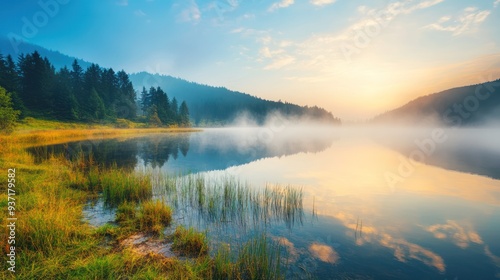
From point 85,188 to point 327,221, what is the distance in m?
13.9

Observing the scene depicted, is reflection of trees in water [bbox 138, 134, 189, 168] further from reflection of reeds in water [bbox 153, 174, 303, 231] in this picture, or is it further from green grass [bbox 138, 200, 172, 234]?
green grass [bbox 138, 200, 172, 234]

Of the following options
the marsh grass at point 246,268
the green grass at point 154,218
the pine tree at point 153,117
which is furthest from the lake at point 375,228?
the pine tree at point 153,117

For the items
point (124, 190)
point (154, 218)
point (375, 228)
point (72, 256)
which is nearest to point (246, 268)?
point (72, 256)

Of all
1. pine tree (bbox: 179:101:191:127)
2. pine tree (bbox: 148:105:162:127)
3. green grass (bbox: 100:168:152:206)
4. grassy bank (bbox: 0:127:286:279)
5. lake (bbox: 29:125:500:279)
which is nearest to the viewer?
grassy bank (bbox: 0:127:286:279)

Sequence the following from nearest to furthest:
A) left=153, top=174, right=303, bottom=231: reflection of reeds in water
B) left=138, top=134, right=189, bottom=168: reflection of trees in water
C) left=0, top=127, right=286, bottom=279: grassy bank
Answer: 1. left=0, top=127, right=286, bottom=279: grassy bank
2. left=153, top=174, right=303, bottom=231: reflection of reeds in water
3. left=138, top=134, right=189, bottom=168: reflection of trees in water

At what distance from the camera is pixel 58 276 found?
5.20 metres

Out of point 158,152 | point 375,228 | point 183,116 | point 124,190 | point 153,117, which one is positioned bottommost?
point 158,152

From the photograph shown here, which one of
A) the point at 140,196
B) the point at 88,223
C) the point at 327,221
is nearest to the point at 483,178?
the point at 327,221

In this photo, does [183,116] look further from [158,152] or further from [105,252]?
[105,252]

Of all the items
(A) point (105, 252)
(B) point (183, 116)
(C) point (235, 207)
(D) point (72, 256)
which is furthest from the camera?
(B) point (183, 116)

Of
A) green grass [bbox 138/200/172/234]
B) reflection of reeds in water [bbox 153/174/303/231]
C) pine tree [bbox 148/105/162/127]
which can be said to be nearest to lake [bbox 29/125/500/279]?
reflection of reeds in water [bbox 153/174/303/231]

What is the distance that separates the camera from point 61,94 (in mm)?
72625

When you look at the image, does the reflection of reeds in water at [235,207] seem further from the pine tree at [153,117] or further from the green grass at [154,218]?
the pine tree at [153,117]

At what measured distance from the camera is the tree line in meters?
69.4
